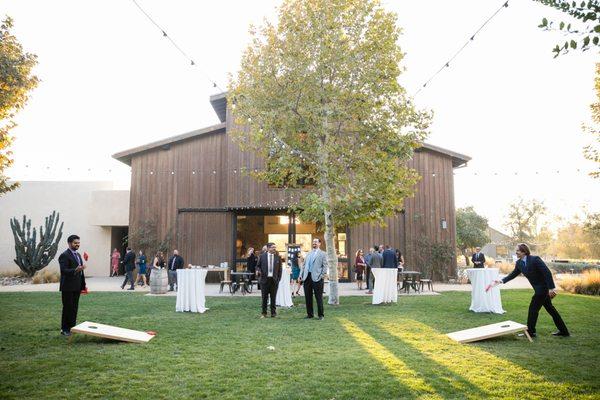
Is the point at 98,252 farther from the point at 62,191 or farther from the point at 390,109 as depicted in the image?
the point at 390,109

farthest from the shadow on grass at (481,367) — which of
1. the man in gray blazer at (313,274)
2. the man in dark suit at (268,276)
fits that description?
the man in dark suit at (268,276)

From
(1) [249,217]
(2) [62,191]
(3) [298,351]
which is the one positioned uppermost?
(2) [62,191]

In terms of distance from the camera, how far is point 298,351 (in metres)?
6.39

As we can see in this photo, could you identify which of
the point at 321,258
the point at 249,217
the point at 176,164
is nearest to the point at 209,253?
the point at 249,217

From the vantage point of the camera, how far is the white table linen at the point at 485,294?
1042cm

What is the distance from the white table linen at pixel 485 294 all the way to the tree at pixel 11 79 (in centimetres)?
1497

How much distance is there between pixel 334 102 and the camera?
40.9 ft

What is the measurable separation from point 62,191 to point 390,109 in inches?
873

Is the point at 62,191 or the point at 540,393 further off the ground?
the point at 62,191

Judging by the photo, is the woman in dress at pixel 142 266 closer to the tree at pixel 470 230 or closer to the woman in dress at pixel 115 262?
the woman in dress at pixel 115 262

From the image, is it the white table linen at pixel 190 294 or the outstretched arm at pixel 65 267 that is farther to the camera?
the white table linen at pixel 190 294

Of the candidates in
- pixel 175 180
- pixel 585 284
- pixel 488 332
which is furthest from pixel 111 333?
pixel 585 284

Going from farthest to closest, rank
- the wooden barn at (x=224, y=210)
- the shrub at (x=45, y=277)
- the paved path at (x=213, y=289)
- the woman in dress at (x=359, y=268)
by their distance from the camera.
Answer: the wooden barn at (x=224, y=210) → the shrub at (x=45, y=277) → the woman in dress at (x=359, y=268) → the paved path at (x=213, y=289)

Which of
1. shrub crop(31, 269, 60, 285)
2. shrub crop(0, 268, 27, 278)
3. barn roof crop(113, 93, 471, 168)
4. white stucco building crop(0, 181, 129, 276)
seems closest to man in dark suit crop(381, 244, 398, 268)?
barn roof crop(113, 93, 471, 168)
